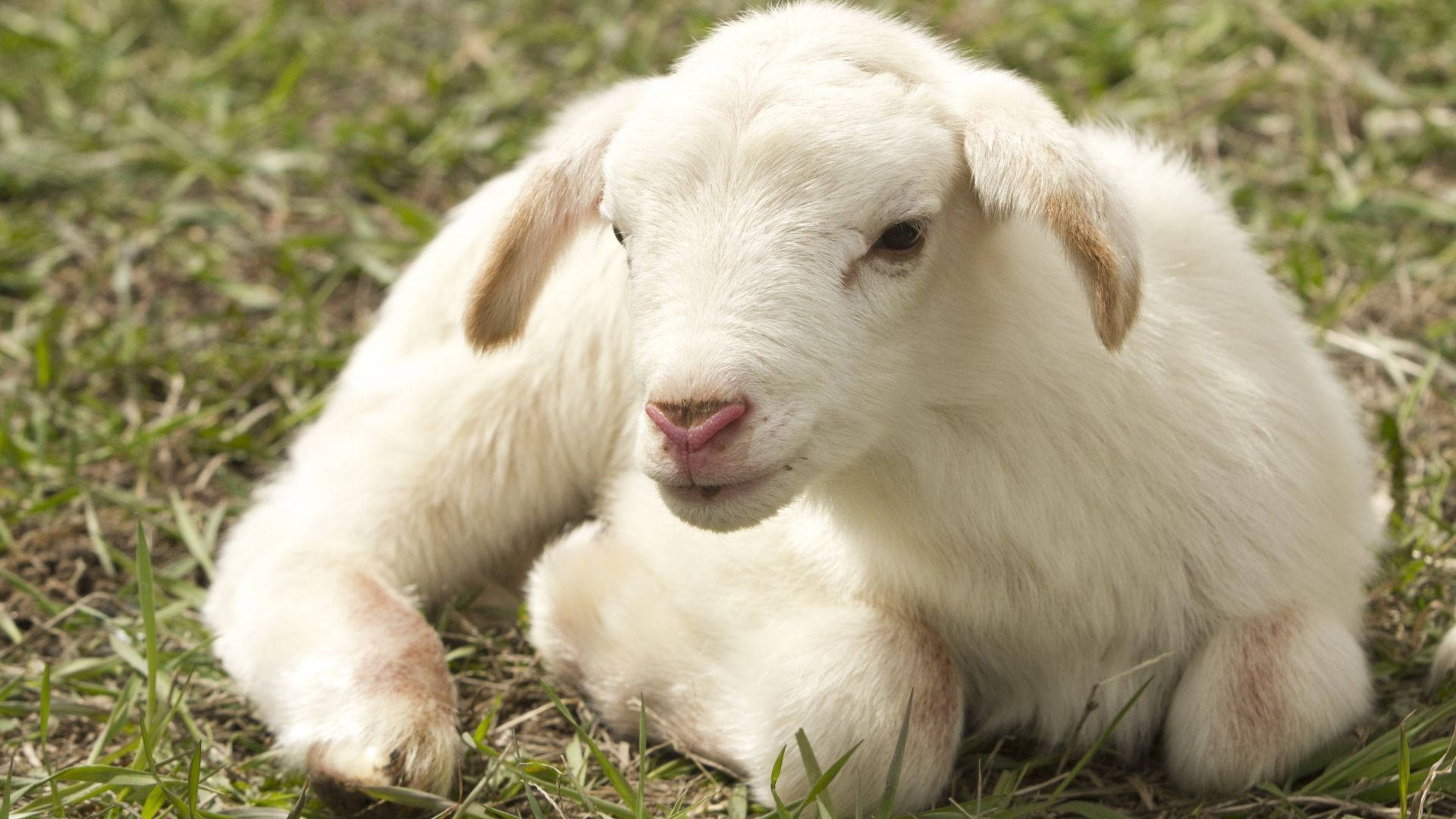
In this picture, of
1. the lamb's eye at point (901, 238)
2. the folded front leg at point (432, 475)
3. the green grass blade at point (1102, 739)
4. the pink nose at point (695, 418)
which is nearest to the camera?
the pink nose at point (695, 418)

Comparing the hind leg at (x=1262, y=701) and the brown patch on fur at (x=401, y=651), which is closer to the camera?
the hind leg at (x=1262, y=701)

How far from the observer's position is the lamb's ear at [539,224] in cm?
344

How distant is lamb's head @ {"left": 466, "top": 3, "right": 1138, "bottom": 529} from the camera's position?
277 cm

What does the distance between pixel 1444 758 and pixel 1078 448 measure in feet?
3.14

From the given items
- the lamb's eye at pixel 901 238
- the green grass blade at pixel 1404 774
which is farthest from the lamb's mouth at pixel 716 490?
the green grass blade at pixel 1404 774

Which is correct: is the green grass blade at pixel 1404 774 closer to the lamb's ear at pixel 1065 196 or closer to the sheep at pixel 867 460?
the sheep at pixel 867 460

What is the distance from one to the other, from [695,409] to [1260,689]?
4.66 ft

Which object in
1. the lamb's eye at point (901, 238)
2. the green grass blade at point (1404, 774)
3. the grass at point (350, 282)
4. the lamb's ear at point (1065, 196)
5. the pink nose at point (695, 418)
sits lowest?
the grass at point (350, 282)

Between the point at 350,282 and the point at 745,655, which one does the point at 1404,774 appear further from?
the point at 350,282

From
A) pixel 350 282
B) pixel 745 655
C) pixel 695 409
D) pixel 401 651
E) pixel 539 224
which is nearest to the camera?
pixel 695 409

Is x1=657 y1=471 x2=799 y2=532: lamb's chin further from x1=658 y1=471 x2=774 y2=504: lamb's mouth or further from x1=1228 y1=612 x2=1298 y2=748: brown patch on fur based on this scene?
x1=1228 y1=612 x2=1298 y2=748: brown patch on fur

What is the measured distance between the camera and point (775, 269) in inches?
112

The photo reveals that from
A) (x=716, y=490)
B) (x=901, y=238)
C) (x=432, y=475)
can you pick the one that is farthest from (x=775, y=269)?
(x=432, y=475)

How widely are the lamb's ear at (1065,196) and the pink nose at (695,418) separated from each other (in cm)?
67
